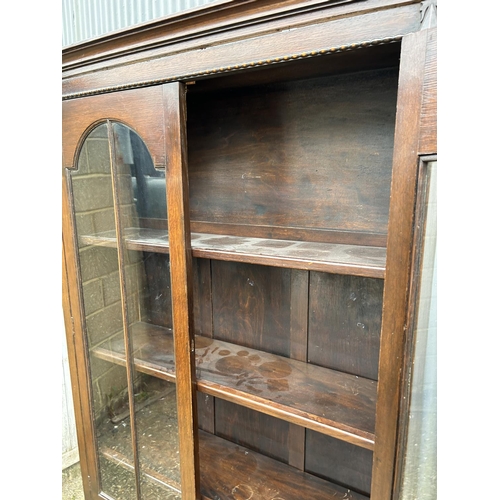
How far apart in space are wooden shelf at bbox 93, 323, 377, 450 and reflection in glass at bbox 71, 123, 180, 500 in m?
0.01

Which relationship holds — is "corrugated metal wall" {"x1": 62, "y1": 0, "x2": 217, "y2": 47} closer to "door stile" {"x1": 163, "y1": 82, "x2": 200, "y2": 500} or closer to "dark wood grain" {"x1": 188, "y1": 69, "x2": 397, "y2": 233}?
"dark wood grain" {"x1": 188, "y1": 69, "x2": 397, "y2": 233}

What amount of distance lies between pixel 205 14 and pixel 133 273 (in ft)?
2.03

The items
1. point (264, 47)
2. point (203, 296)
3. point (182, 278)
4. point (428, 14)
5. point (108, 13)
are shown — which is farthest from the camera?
point (203, 296)

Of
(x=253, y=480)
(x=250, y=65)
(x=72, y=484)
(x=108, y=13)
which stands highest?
(x=108, y=13)

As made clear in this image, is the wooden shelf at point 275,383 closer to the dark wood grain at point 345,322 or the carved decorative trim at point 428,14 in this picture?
the dark wood grain at point 345,322

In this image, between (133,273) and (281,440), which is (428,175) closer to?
(133,273)

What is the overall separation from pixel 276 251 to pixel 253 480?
2.37 ft

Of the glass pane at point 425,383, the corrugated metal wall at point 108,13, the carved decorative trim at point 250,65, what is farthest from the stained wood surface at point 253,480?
the corrugated metal wall at point 108,13

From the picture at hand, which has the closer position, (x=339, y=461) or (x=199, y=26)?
(x=199, y=26)

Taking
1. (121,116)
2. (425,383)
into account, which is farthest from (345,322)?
(121,116)

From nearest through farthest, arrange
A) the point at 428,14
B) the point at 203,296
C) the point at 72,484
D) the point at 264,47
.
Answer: the point at 428,14, the point at 264,47, the point at 203,296, the point at 72,484

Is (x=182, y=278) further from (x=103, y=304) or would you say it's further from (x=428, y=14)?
(x=428, y=14)

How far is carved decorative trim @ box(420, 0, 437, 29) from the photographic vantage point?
0.52 metres

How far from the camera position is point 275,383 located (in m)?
0.97
